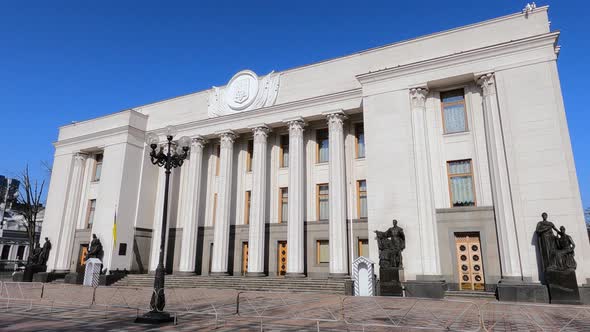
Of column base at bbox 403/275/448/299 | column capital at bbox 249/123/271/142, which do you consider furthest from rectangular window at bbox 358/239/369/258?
column capital at bbox 249/123/271/142

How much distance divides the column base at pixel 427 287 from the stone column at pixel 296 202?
602 cm

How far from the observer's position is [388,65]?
1986 cm

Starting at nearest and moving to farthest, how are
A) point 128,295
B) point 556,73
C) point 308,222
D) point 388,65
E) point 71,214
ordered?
point 128,295
point 556,73
point 388,65
point 308,222
point 71,214

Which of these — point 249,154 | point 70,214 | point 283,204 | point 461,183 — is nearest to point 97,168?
point 70,214

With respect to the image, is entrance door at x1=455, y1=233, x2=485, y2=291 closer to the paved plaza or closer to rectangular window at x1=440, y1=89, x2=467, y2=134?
the paved plaza

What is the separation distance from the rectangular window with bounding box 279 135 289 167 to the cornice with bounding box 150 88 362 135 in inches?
82.0

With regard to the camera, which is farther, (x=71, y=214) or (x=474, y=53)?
(x=71, y=214)

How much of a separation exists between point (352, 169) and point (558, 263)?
33.8 ft

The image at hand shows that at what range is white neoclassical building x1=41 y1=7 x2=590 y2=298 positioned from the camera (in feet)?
50.0

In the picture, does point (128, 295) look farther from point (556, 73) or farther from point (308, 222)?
point (556, 73)

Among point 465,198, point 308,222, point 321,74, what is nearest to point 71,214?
point 308,222

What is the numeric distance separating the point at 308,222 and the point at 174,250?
31.8 feet

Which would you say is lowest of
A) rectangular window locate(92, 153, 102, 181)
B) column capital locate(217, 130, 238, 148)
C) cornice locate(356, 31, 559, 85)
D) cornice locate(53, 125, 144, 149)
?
rectangular window locate(92, 153, 102, 181)

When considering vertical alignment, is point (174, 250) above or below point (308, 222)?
below
